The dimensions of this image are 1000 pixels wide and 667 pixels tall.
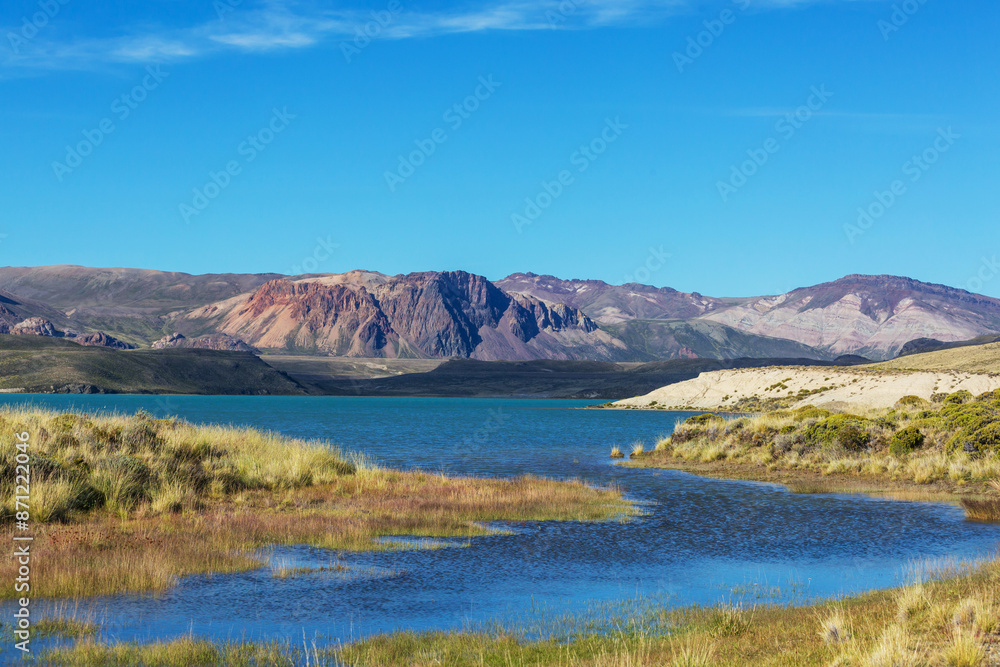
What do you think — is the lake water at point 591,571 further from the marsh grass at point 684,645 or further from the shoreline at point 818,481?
the shoreline at point 818,481

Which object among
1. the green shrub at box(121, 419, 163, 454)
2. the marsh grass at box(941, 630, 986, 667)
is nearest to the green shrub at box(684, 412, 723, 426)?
the green shrub at box(121, 419, 163, 454)

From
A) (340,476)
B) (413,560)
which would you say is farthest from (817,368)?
(413,560)

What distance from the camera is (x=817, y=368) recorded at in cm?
9944

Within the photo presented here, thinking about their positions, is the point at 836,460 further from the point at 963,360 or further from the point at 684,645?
the point at 963,360

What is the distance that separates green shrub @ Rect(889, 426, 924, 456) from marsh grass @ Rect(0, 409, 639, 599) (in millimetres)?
13206

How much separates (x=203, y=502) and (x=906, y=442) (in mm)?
25929

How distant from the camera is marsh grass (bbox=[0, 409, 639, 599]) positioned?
14.3 meters

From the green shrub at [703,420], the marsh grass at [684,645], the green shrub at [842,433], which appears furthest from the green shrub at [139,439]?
the green shrub at [703,420]

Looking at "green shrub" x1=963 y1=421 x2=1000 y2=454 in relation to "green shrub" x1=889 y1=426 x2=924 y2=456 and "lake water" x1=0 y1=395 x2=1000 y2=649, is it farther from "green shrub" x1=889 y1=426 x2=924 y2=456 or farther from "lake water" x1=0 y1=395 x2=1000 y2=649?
"lake water" x1=0 y1=395 x2=1000 y2=649

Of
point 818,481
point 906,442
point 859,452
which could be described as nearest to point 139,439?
point 818,481

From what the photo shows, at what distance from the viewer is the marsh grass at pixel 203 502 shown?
1433 centimetres

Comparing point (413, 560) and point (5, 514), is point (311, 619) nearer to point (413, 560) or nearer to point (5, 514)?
point (413, 560)

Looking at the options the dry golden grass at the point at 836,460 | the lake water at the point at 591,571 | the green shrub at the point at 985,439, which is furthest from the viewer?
the green shrub at the point at 985,439

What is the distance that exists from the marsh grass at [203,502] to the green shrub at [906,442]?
13206 mm
